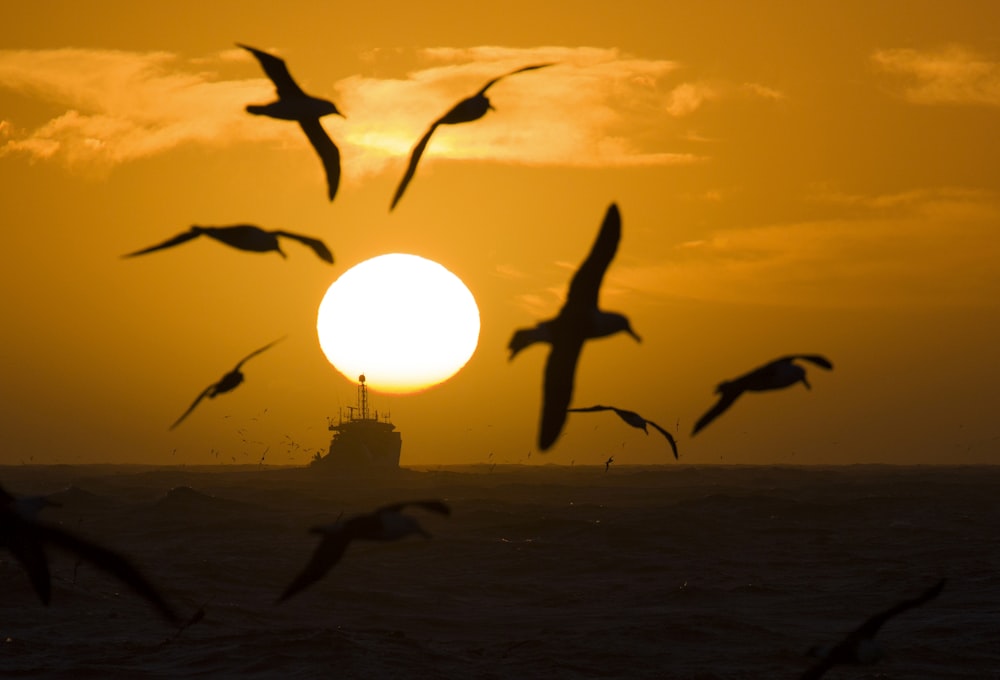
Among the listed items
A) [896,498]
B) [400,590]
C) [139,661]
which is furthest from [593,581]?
[896,498]

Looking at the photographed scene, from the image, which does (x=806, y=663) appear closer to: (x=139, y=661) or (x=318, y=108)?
(x=139, y=661)

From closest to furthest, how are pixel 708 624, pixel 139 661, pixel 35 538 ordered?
pixel 35 538 → pixel 139 661 → pixel 708 624

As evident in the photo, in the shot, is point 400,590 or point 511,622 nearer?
point 511,622

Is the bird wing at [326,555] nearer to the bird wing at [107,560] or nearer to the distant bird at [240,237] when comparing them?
the bird wing at [107,560]

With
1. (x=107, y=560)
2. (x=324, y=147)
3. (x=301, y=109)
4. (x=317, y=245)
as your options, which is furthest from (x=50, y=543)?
(x=324, y=147)

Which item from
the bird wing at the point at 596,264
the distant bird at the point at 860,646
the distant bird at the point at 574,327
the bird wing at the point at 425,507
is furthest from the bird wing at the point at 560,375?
the distant bird at the point at 860,646

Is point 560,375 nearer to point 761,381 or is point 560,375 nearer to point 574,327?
point 574,327

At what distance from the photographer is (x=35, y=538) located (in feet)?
26.9

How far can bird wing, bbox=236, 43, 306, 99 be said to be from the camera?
1058 centimetres

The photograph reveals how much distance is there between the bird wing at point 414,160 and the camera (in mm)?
8711

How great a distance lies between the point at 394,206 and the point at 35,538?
9.85 feet

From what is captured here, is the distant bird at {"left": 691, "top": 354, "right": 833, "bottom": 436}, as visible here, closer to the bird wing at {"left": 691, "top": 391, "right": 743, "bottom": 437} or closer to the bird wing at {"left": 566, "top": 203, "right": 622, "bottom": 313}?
the bird wing at {"left": 691, "top": 391, "right": 743, "bottom": 437}

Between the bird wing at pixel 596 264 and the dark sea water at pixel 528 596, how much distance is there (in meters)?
19.5

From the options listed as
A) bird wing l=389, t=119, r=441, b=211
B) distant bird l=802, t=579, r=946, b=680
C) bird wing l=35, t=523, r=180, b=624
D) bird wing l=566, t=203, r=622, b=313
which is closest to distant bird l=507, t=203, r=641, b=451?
bird wing l=566, t=203, r=622, b=313
